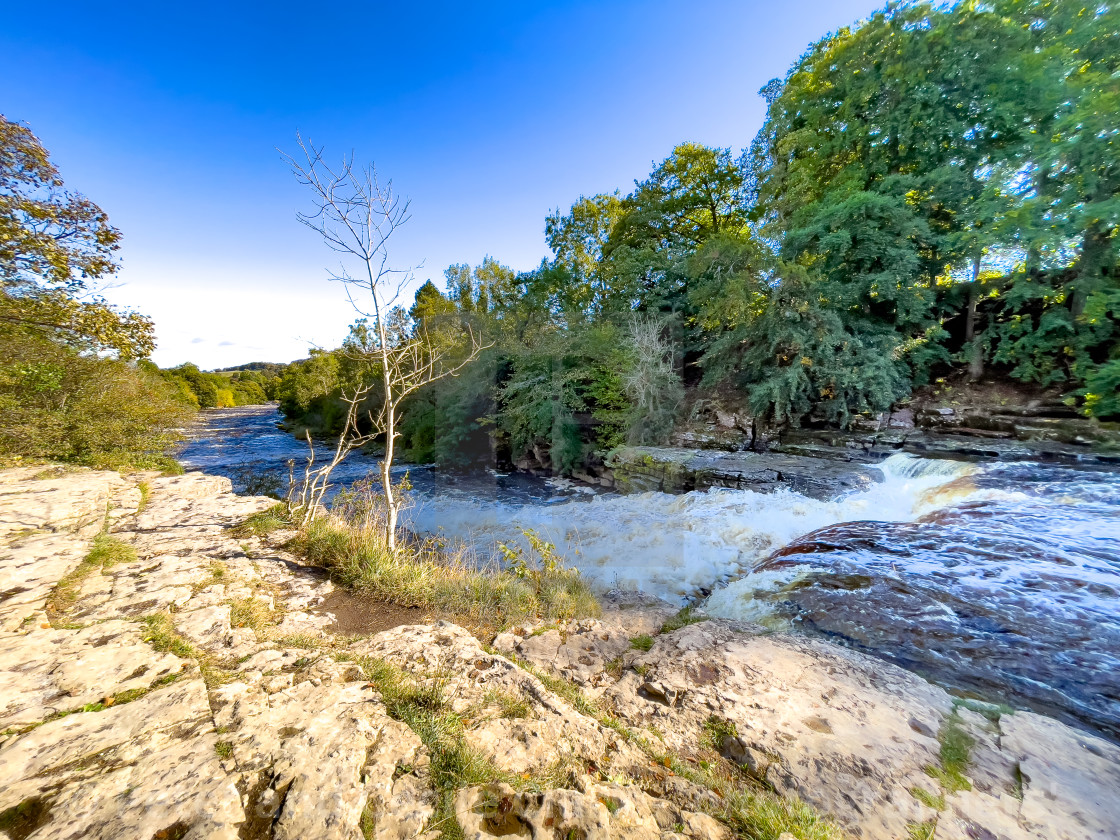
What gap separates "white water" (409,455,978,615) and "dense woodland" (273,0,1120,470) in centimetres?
→ 324

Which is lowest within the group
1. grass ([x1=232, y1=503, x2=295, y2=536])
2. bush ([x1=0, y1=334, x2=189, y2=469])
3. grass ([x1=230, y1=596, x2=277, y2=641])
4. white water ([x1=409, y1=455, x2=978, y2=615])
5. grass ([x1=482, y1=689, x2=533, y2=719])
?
white water ([x1=409, y1=455, x2=978, y2=615])

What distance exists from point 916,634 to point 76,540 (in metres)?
7.60

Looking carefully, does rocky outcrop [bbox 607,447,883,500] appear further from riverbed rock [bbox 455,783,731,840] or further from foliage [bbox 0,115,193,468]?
foliage [bbox 0,115,193,468]

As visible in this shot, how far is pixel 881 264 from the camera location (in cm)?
991

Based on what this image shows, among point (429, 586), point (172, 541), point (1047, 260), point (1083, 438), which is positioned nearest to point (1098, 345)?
point (1047, 260)

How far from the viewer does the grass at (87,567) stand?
2844 millimetres

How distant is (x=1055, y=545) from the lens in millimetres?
4469

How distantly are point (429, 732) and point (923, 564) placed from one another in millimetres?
5251

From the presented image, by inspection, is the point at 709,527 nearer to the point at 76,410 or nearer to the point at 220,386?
the point at 76,410

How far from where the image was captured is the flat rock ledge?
4.89ft

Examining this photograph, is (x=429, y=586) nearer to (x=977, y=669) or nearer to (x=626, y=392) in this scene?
(x=977, y=669)

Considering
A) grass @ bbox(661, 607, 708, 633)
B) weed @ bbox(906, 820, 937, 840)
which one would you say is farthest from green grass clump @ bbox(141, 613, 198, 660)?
weed @ bbox(906, 820, 937, 840)

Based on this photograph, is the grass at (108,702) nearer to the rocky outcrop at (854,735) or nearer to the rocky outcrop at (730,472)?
the rocky outcrop at (854,735)

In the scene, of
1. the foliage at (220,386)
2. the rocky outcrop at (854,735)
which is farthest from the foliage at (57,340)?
the foliage at (220,386)
